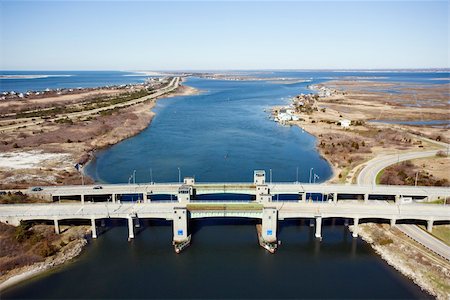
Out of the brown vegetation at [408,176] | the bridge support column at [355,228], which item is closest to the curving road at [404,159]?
the brown vegetation at [408,176]

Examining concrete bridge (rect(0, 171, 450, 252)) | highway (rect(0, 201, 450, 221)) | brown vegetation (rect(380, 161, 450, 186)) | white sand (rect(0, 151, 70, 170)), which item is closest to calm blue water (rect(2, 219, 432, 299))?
concrete bridge (rect(0, 171, 450, 252))

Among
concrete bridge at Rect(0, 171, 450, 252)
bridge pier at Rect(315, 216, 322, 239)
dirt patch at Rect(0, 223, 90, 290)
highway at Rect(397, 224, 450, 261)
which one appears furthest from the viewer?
bridge pier at Rect(315, 216, 322, 239)

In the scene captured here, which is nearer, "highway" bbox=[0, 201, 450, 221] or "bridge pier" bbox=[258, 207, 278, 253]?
"bridge pier" bbox=[258, 207, 278, 253]

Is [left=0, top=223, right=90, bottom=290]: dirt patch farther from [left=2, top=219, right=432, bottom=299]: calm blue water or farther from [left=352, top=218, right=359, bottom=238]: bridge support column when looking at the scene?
[left=352, top=218, right=359, bottom=238]: bridge support column

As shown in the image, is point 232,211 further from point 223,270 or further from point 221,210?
point 223,270

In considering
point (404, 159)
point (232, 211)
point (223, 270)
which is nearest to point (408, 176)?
point (404, 159)

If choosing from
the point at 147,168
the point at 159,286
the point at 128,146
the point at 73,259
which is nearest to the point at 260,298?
the point at 159,286
